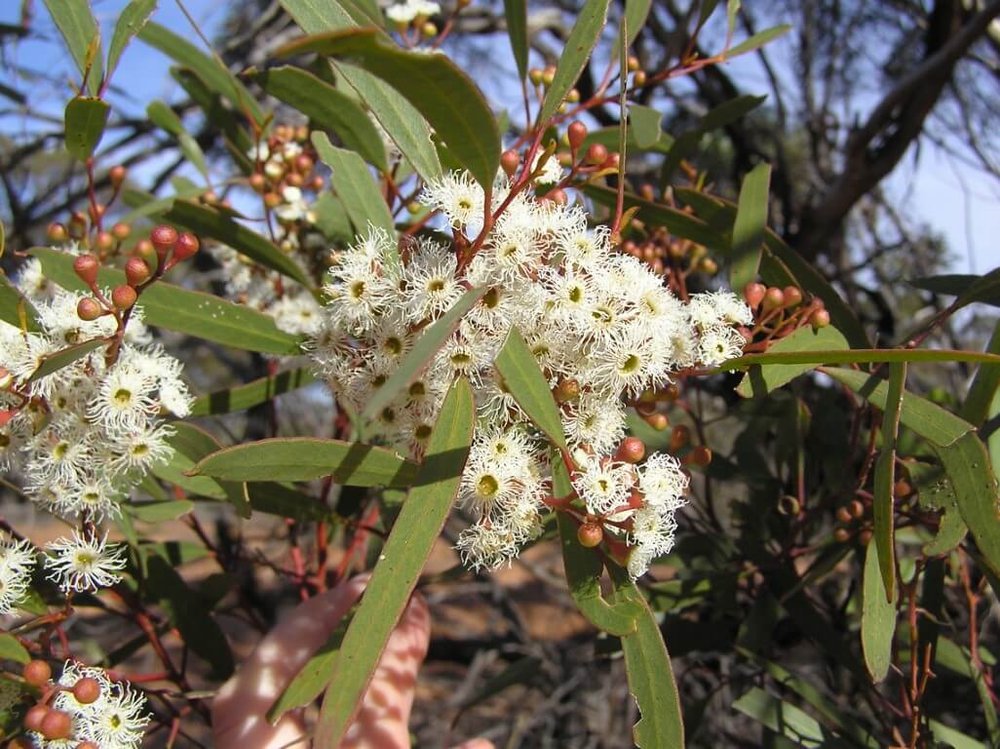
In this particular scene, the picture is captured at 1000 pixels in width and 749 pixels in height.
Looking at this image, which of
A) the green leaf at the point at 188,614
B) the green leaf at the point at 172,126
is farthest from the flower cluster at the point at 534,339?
the green leaf at the point at 172,126

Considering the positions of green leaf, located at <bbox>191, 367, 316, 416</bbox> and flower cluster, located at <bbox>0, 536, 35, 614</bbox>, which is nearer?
flower cluster, located at <bbox>0, 536, 35, 614</bbox>

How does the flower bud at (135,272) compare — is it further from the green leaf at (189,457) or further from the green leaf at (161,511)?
the green leaf at (161,511)

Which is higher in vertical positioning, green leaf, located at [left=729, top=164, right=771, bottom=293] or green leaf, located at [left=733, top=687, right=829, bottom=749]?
green leaf, located at [left=729, top=164, right=771, bottom=293]

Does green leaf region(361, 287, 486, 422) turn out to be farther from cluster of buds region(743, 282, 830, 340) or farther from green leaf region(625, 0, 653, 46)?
green leaf region(625, 0, 653, 46)

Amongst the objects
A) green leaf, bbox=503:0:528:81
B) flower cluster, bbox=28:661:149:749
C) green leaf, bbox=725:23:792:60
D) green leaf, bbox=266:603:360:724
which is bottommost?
flower cluster, bbox=28:661:149:749

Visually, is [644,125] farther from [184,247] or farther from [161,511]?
[161,511]

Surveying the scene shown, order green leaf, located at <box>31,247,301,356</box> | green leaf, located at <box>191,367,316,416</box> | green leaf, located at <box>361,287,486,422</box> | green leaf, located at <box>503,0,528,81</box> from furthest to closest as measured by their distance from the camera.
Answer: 1. green leaf, located at <box>191,367,316,416</box>
2. green leaf, located at <box>31,247,301,356</box>
3. green leaf, located at <box>503,0,528,81</box>
4. green leaf, located at <box>361,287,486,422</box>

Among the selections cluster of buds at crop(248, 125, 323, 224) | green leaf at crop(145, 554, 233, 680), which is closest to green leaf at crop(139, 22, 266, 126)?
cluster of buds at crop(248, 125, 323, 224)
